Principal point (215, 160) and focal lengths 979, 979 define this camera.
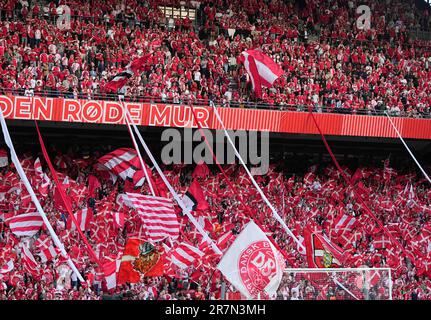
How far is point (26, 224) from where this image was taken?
2798 centimetres

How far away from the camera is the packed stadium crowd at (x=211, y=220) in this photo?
2581cm

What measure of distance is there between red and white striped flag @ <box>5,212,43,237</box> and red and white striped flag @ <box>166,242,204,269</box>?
4709 millimetres

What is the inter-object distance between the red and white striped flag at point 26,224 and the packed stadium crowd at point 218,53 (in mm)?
5628

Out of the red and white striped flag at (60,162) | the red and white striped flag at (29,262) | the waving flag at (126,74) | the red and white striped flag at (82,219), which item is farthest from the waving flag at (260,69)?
the red and white striped flag at (29,262)

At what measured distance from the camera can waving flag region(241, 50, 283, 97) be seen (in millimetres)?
34719

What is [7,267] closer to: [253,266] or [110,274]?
[110,274]

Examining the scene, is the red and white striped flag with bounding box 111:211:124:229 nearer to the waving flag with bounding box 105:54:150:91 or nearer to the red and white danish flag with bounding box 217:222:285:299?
the waving flag with bounding box 105:54:150:91

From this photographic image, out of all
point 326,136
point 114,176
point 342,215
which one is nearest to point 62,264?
point 114,176

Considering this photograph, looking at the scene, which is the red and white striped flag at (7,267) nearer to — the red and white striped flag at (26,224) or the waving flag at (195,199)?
the red and white striped flag at (26,224)

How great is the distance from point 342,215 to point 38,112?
10739 millimetres

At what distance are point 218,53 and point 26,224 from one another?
12063mm

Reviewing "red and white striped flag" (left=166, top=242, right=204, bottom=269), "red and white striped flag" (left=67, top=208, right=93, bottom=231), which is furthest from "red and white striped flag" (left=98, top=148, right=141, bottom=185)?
"red and white striped flag" (left=166, top=242, right=204, bottom=269)

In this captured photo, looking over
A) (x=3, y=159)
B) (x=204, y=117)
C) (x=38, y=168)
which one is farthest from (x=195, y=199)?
(x=3, y=159)
